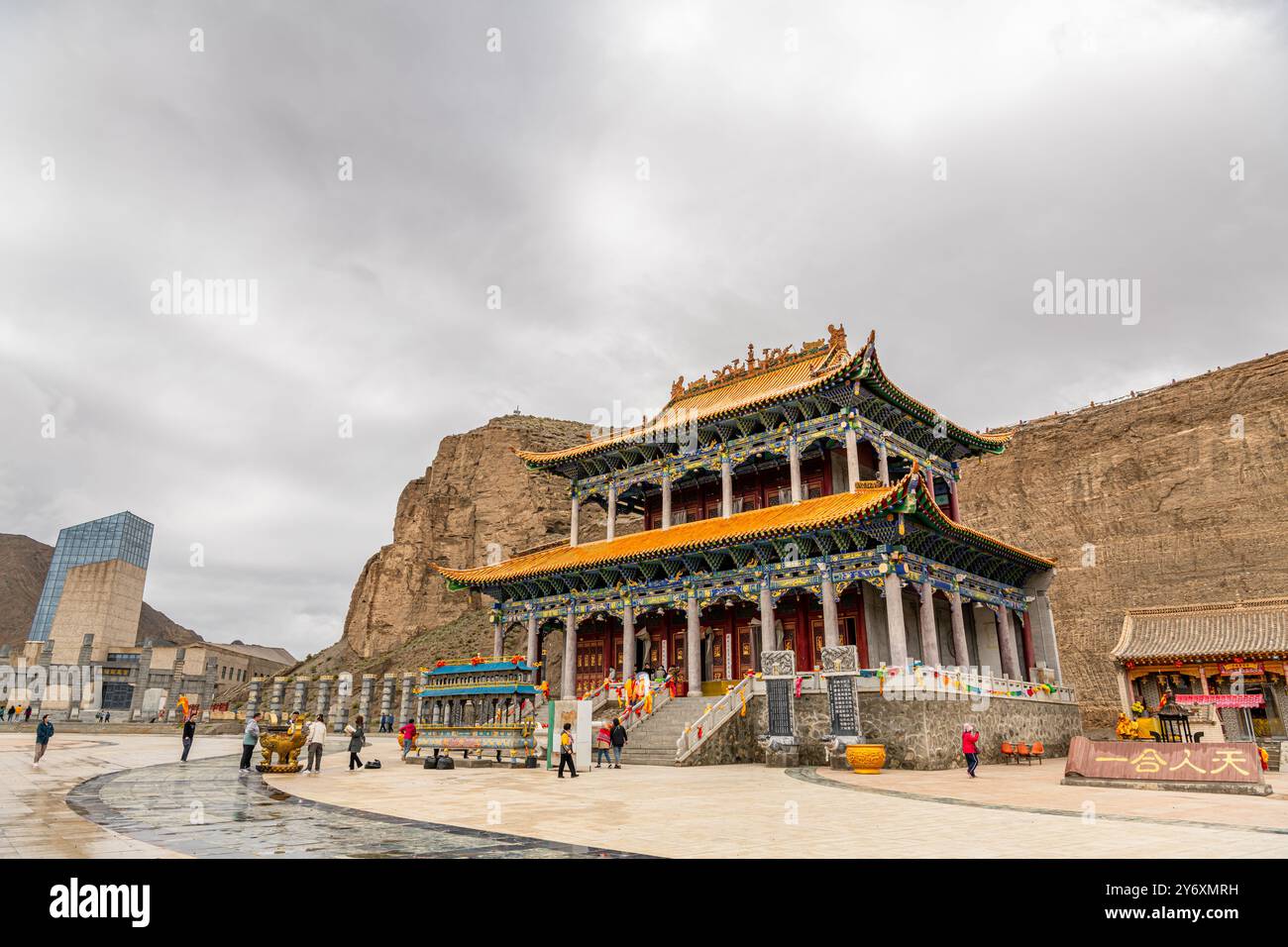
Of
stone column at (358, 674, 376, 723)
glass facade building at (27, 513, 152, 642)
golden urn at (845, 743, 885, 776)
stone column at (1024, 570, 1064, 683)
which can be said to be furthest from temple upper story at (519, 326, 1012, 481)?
glass facade building at (27, 513, 152, 642)

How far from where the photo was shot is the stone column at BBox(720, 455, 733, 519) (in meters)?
30.8

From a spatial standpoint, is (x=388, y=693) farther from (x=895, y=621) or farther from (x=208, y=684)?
(x=895, y=621)

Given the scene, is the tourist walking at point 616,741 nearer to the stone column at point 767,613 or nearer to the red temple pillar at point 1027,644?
the stone column at point 767,613

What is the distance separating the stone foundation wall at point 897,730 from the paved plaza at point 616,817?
3345 mm

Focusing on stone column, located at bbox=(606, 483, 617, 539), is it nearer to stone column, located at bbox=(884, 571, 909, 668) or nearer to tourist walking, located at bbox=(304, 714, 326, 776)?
stone column, located at bbox=(884, 571, 909, 668)

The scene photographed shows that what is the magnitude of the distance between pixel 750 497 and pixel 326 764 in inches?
733

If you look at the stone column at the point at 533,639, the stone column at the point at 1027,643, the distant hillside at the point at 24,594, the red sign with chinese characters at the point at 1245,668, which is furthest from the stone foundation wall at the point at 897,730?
the distant hillside at the point at 24,594

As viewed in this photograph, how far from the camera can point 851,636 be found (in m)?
27.0

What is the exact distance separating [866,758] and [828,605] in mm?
6968

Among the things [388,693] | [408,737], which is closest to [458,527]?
[388,693]

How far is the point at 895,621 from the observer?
23422 mm
